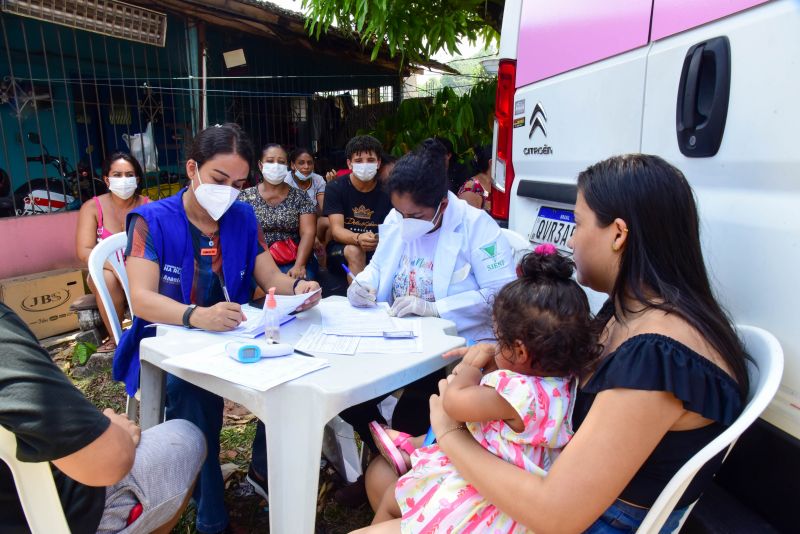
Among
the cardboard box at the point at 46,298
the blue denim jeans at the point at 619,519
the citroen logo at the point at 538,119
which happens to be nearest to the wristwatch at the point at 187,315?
the blue denim jeans at the point at 619,519

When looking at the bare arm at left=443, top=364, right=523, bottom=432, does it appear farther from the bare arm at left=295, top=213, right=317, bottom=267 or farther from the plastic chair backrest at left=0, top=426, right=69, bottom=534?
the bare arm at left=295, top=213, right=317, bottom=267

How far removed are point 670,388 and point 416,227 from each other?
1.41 m

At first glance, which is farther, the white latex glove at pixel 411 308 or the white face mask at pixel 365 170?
the white face mask at pixel 365 170

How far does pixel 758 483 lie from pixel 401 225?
1.51 metres

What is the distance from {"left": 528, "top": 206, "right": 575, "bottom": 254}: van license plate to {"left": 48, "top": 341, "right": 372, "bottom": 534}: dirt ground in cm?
136

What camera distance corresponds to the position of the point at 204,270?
2.27 m

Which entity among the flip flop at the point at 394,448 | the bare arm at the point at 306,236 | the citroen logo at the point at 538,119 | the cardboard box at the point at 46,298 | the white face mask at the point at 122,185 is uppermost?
the citroen logo at the point at 538,119

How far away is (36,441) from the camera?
1016mm

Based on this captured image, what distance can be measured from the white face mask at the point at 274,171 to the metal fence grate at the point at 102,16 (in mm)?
2194

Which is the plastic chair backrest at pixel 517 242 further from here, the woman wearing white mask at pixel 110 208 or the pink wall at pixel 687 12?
the woman wearing white mask at pixel 110 208

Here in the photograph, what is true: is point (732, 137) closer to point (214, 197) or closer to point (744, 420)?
point (744, 420)

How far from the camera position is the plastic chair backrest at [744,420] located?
3.32 ft

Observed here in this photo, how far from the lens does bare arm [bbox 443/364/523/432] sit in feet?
3.99

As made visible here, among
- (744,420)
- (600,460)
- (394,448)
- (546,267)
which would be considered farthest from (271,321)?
(744,420)
